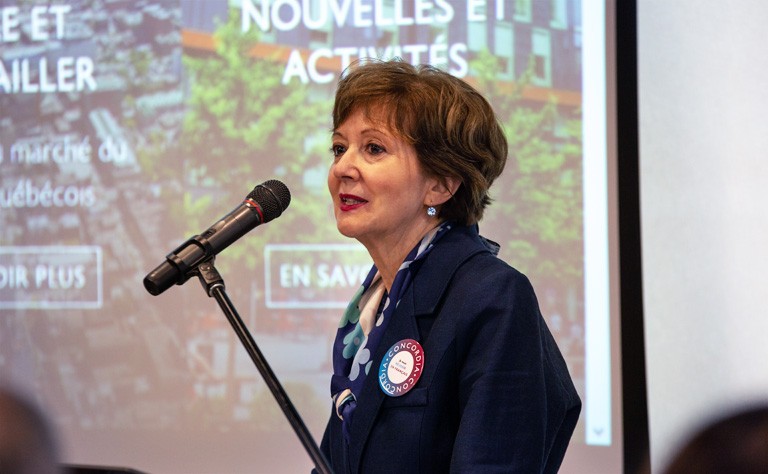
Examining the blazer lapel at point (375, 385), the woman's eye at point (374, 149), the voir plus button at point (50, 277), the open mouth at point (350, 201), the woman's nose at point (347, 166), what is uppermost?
the woman's eye at point (374, 149)

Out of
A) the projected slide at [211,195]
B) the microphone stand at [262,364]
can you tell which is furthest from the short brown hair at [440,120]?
the projected slide at [211,195]

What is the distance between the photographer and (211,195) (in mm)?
4055

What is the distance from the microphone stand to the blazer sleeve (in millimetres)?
272

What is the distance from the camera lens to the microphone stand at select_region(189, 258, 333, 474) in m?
1.55

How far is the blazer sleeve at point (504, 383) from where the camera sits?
1658 mm

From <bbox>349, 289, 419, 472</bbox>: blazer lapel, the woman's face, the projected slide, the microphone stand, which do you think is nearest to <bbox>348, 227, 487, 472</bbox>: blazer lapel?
<bbox>349, 289, 419, 472</bbox>: blazer lapel

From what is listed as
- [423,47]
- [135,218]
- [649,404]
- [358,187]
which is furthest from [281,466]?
[358,187]

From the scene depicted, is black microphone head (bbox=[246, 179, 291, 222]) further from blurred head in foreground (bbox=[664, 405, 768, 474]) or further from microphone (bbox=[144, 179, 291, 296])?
blurred head in foreground (bbox=[664, 405, 768, 474])

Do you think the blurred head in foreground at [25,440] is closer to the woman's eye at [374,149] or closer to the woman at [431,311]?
the woman at [431,311]

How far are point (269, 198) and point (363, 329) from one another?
16.8 inches

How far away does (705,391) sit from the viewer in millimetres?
3803

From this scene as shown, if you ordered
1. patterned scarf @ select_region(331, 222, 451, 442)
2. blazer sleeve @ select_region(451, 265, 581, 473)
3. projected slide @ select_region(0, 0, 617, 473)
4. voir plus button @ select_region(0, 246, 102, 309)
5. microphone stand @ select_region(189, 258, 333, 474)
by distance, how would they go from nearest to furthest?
microphone stand @ select_region(189, 258, 333, 474), blazer sleeve @ select_region(451, 265, 581, 473), patterned scarf @ select_region(331, 222, 451, 442), projected slide @ select_region(0, 0, 617, 473), voir plus button @ select_region(0, 246, 102, 309)

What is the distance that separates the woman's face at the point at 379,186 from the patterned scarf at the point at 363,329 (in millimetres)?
68

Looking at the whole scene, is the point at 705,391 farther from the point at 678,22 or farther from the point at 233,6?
the point at 233,6
